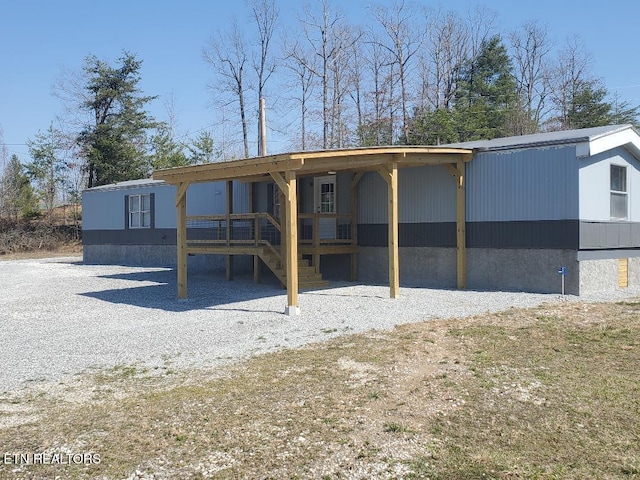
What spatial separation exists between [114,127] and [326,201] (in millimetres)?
22116

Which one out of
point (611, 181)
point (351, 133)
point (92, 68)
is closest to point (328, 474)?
point (611, 181)

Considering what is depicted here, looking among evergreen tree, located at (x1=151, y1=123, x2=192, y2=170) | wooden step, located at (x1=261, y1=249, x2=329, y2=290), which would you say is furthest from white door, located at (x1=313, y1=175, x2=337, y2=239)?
evergreen tree, located at (x1=151, y1=123, x2=192, y2=170)

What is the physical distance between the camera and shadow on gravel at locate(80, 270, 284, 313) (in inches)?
447

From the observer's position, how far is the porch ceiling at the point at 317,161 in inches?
388

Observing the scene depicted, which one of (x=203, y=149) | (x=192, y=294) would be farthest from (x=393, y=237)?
(x=203, y=149)

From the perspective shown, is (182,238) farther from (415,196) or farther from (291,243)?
(415,196)

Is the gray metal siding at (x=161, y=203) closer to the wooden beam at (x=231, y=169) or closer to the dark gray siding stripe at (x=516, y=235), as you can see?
the dark gray siding stripe at (x=516, y=235)

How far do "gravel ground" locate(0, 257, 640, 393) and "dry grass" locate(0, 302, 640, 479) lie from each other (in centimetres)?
73

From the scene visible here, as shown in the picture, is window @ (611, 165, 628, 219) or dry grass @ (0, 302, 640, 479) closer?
dry grass @ (0, 302, 640, 479)

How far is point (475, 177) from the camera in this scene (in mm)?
13008

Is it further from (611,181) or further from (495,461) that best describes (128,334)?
(611,181)

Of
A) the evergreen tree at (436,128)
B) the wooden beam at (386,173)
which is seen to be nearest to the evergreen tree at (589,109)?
the evergreen tree at (436,128)

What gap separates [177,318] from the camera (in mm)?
9898

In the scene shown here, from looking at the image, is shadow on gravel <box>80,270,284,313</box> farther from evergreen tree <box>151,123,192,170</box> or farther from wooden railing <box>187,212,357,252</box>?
evergreen tree <box>151,123,192,170</box>
